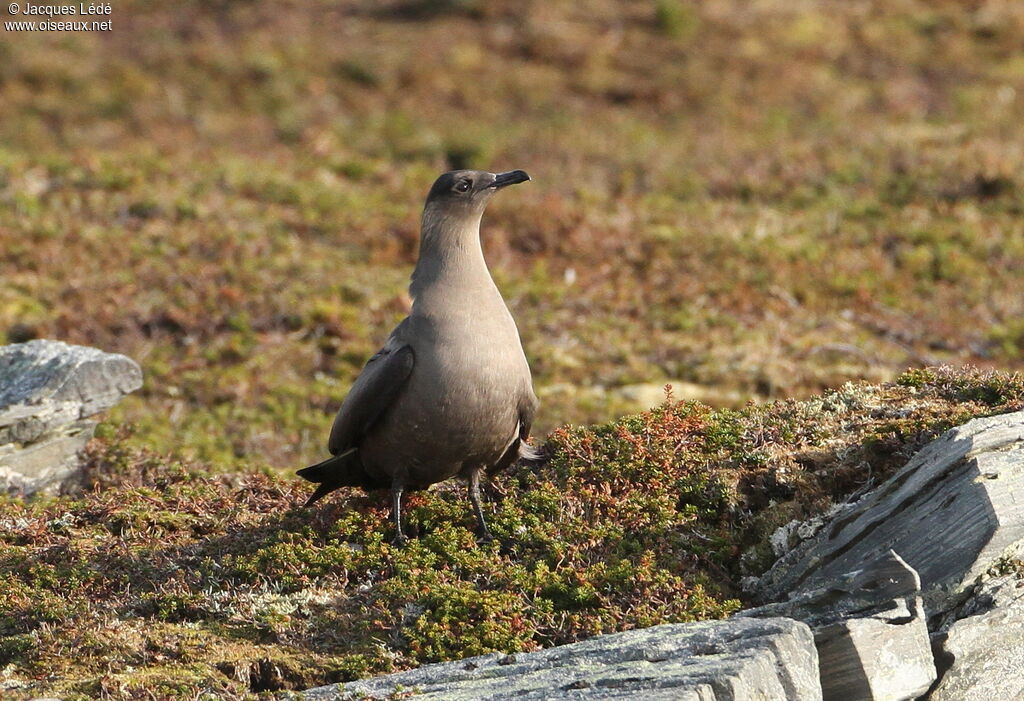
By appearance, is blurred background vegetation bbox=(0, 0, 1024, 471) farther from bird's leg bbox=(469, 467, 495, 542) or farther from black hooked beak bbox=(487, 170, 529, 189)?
black hooked beak bbox=(487, 170, 529, 189)

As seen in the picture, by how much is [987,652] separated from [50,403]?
649 cm

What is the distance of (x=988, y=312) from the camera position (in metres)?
14.2

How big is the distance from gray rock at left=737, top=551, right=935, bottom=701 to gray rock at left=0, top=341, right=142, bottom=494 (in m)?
5.60

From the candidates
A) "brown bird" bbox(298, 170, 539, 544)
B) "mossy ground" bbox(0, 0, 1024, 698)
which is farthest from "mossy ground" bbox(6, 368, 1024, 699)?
"brown bird" bbox(298, 170, 539, 544)

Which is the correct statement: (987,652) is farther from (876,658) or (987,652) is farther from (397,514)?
(397,514)

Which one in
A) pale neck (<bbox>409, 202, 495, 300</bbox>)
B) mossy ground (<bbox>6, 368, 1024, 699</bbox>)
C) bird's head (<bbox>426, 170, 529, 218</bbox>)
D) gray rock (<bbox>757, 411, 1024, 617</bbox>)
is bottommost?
mossy ground (<bbox>6, 368, 1024, 699</bbox>)

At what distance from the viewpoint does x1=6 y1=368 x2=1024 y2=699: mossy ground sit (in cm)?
621

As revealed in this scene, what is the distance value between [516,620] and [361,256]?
9.80 metres

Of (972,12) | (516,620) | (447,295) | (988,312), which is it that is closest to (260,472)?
(447,295)

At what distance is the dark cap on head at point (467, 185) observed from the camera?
8008mm

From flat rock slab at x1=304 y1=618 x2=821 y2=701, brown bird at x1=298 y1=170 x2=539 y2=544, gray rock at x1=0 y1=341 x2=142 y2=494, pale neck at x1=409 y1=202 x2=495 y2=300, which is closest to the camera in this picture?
flat rock slab at x1=304 y1=618 x2=821 y2=701

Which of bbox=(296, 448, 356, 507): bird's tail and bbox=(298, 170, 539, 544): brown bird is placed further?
bbox=(296, 448, 356, 507): bird's tail

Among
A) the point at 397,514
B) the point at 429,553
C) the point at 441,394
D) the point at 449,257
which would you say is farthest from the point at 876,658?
the point at 449,257

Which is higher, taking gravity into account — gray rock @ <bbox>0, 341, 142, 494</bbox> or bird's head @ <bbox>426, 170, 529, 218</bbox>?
bird's head @ <bbox>426, 170, 529, 218</bbox>
